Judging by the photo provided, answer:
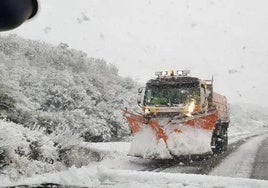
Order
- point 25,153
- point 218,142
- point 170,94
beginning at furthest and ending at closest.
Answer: point 218,142, point 170,94, point 25,153

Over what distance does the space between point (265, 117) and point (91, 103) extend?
88.4 m

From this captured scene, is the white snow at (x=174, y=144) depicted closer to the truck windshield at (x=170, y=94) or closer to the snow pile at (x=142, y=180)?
the truck windshield at (x=170, y=94)

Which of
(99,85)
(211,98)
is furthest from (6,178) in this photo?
(99,85)

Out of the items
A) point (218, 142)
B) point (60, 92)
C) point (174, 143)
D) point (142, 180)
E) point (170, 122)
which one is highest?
point (60, 92)

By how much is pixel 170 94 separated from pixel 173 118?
1388 millimetres

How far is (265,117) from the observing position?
10519 cm

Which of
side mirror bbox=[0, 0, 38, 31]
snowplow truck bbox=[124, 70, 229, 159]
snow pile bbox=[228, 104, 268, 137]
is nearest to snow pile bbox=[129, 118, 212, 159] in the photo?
snowplow truck bbox=[124, 70, 229, 159]

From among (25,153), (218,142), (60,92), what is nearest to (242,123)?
(60,92)

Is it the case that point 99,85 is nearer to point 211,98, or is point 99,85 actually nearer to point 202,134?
point 211,98

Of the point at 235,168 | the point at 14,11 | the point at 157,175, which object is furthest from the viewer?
the point at 235,168

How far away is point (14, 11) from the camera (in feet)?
3.87

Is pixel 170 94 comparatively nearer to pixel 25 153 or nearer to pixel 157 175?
pixel 25 153

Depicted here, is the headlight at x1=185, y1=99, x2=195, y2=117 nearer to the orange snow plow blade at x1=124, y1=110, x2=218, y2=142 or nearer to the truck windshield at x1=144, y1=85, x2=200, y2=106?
the truck windshield at x1=144, y1=85, x2=200, y2=106

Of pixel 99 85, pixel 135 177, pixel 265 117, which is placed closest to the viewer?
pixel 135 177
